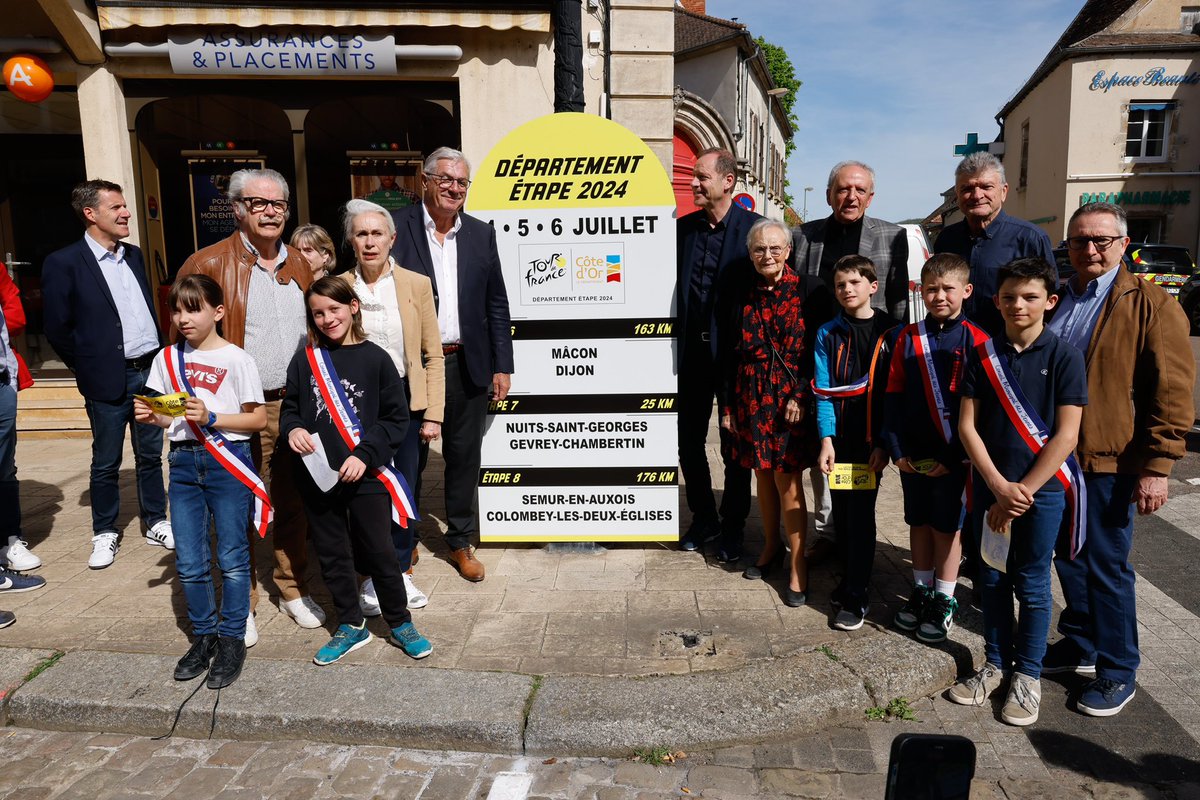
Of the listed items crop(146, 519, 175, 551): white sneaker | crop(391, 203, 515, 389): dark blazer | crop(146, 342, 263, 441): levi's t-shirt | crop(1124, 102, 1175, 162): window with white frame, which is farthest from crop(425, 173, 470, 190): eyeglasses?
crop(1124, 102, 1175, 162): window with white frame

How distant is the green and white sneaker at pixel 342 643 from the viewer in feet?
11.3

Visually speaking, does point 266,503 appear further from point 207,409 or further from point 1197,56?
point 1197,56

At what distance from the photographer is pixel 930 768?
1252 millimetres

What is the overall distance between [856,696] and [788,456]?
3.92 ft

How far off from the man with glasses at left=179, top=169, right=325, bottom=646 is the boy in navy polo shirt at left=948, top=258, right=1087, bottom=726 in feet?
9.74

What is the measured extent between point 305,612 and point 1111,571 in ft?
11.8

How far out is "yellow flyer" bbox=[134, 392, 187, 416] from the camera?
3152 mm

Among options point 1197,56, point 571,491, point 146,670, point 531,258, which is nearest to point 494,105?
point 531,258

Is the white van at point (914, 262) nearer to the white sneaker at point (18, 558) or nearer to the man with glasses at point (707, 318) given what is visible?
the man with glasses at point (707, 318)

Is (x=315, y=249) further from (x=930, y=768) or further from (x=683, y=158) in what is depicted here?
(x=683, y=158)

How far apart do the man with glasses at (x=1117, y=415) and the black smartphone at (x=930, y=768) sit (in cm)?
233

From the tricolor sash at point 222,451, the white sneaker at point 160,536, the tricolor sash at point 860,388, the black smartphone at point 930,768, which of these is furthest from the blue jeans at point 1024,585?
the white sneaker at point 160,536

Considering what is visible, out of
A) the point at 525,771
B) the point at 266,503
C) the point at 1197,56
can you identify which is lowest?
the point at 525,771

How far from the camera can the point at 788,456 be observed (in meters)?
3.96
